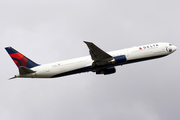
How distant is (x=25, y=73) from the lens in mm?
55688

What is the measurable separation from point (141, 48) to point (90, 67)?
11336mm

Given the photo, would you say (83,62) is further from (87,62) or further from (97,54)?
(97,54)

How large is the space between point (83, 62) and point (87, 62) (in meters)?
0.83

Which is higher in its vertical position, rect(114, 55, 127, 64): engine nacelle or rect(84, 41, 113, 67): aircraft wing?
rect(84, 41, 113, 67): aircraft wing

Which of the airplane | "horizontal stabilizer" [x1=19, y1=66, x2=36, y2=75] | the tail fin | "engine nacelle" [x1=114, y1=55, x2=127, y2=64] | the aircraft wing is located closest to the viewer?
"horizontal stabilizer" [x1=19, y1=66, x2=36, y2=75]

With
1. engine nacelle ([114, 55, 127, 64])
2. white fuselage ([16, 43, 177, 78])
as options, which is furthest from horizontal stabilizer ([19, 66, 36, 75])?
engine nacelle ([114, 55, 127, 64])

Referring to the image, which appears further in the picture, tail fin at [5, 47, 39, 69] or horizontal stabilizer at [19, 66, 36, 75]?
tail fin at [5, 47, 39, 69]

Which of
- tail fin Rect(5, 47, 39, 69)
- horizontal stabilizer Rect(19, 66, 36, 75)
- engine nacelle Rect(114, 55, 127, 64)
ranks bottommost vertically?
engine nacelle Rect(114, 55, 127, 64)

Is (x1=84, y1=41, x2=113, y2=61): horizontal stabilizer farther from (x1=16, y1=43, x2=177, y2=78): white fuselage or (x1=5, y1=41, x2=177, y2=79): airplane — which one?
(x1=16, y1=43, x2=177, y2=78): white fuselage

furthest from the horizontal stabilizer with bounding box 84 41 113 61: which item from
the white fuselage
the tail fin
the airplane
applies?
the tail fin

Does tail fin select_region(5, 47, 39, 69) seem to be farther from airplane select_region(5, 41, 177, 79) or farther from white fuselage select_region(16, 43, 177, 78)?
white fuselage select_region(16, 43, 177, 78)

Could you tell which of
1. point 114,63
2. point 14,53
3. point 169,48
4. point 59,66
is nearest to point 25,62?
point 14,53

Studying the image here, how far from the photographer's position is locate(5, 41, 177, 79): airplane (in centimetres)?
5638

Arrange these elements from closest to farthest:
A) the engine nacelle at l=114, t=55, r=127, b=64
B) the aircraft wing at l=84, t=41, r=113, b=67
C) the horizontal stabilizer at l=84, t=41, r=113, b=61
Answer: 1. the horizontal stabilizer at l=84, t=41, r=113, b=61
2. the aircraft wing at l=84, t=41, r=113, b=67
3. the engine nacelle at l=114, t=55, r=127, b=64
